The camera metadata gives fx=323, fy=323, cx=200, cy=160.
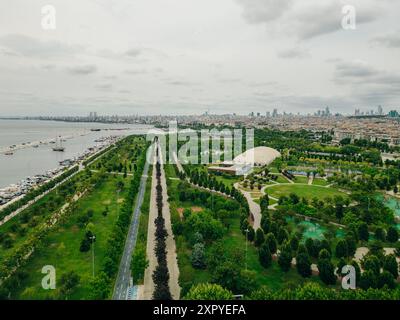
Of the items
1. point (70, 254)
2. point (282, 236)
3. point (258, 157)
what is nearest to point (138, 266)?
point (70, 254)

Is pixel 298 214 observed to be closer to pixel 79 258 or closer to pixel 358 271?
pixel 358 271

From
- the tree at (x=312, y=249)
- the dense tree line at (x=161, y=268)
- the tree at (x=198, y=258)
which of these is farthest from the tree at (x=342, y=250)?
the dense tree line at (x=161, y=268)

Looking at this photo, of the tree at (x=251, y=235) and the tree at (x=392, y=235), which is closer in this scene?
the tree at (x=392, y=235)

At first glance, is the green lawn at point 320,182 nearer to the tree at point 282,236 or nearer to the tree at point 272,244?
the tree at point 282,236

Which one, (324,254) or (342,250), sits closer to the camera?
(324,254)

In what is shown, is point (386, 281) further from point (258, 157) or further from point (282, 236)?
point (258, 157)
